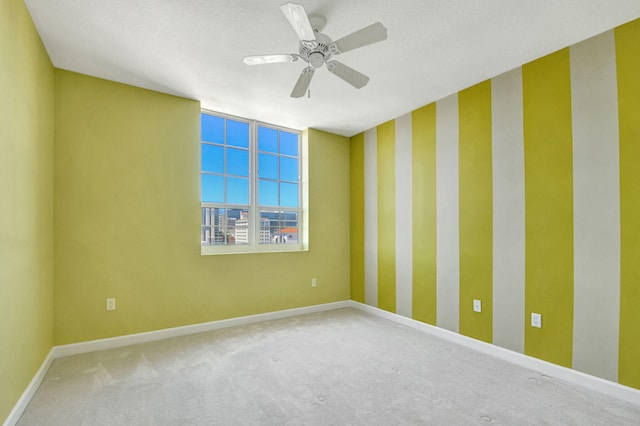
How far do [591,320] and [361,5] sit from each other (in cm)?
277

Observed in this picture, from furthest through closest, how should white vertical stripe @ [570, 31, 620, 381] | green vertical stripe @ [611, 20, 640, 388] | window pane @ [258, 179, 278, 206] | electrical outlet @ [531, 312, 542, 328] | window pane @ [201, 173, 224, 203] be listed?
window pane @ [258, 179, 278, 206]
window pane @ [201, 173, 224, 203]
electrical outlet @ [531, 312, 542, 328]
white vertical stripe @ [570, 31, 620, 381]
green vertical stripe @ [611, 20, 640, 388]

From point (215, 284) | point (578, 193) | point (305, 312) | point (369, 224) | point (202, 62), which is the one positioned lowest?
point (305, 312)

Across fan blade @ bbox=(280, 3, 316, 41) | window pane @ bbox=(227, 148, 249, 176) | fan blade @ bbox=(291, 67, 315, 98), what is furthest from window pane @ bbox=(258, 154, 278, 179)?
fan blade @ bbox=(280, 3, 316, 41)

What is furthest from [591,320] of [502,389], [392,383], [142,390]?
[142,390]

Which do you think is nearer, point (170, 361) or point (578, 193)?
point (578, 193)

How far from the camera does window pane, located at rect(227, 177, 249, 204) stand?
12.6 feet

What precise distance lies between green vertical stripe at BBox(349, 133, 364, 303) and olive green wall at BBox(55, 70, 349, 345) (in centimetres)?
133

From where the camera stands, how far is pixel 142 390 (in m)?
2.20

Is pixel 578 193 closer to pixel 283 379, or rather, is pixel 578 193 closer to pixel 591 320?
pixel 591 320

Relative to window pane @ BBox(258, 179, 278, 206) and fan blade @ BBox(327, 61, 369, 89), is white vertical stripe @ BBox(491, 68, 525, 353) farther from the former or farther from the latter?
window pane @ BBox(258, 179, 278, 206)

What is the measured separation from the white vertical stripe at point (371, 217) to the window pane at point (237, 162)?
1700 mm

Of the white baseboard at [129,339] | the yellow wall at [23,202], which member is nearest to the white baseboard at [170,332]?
the white baseboard at [129,339]

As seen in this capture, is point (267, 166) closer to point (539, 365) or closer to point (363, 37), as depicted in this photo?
point (363, 37)

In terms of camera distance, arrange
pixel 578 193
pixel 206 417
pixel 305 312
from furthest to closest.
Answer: pixel 305 312 → pixel 578 193 → pixel 206 417
